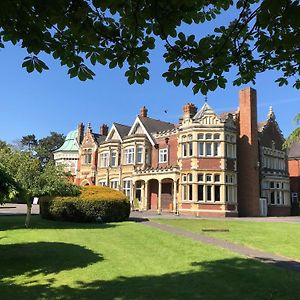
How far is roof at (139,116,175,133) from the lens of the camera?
159 ft

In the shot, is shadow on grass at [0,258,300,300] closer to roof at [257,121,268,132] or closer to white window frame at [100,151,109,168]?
roof at [257,121,268,132]

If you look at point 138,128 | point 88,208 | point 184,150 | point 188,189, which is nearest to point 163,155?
point 184,150

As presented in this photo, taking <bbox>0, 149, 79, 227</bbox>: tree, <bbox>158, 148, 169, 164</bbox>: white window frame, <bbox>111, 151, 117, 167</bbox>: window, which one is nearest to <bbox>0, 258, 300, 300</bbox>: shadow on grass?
<bbox>0, 149, 79, 227</bbox>: tree

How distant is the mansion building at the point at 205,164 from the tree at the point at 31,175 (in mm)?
17830

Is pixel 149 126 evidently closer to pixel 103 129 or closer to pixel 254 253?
pixel 103 129

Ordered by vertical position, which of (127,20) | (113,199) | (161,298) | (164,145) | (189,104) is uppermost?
(189,104)

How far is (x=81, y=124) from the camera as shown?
216 ft

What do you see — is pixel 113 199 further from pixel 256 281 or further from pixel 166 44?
pixel 166 44

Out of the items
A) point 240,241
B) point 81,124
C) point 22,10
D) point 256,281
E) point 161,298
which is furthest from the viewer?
point 81,124

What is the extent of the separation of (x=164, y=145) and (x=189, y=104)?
5935mm

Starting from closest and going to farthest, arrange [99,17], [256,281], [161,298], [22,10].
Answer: [22,10]
[99,17]
[161,298]
[256,281]

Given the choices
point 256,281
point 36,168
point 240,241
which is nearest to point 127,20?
point 256,281

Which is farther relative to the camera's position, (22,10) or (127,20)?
(127,20)

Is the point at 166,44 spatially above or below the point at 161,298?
above
